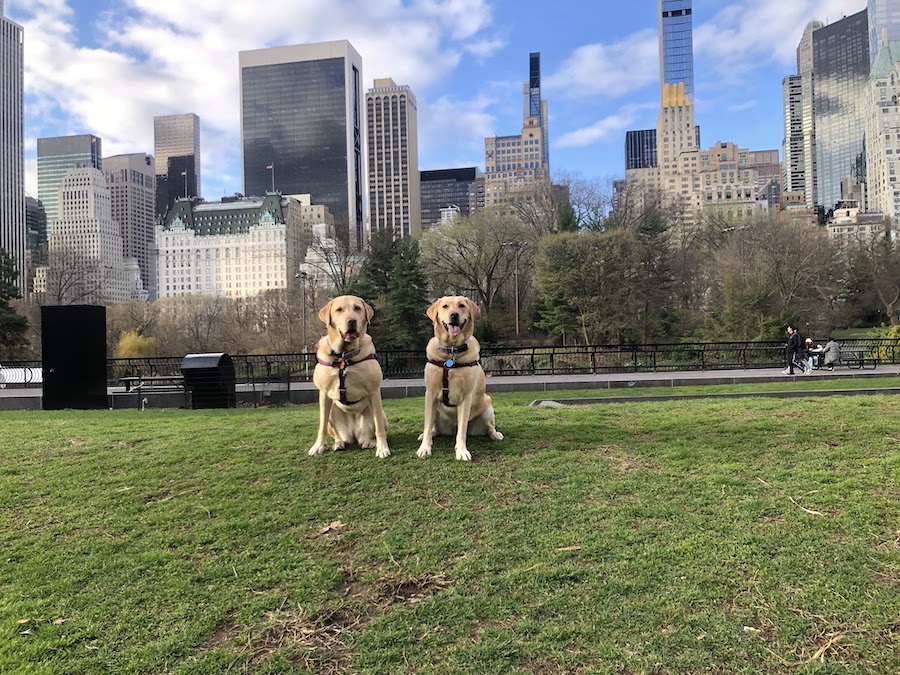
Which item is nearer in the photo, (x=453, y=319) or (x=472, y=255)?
(x=453, y=319)

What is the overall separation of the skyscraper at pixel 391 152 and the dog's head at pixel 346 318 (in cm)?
17580

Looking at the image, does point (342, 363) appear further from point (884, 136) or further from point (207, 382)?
point (884, 136)

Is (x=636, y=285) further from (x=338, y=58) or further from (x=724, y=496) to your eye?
(x=338, y=58)

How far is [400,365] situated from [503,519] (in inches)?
720

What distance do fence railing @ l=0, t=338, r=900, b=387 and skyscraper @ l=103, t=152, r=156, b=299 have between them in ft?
570

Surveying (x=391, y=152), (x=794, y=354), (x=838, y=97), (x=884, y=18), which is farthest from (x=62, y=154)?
(x=884, y=18)

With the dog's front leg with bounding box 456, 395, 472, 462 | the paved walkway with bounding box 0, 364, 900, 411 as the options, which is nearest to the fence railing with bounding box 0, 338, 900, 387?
the paved walkway with bounding box 0, 364, 900, 411

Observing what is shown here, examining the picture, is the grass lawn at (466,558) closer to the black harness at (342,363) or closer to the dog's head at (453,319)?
the black harness at (342,363)

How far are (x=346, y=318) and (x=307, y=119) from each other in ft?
570

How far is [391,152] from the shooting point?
178 m

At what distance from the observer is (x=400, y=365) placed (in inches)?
863

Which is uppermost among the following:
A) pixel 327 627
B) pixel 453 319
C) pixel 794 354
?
pixel 453 319

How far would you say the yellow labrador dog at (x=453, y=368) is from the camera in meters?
4.95

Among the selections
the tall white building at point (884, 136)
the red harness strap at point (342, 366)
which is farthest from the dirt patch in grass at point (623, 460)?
the tall white building at point (884, 136)
